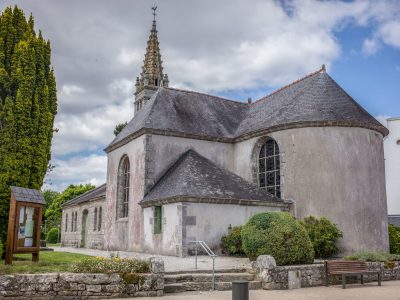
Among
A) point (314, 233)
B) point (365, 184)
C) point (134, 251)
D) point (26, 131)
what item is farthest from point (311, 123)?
point (26, 131)

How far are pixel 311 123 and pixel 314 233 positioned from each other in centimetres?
494

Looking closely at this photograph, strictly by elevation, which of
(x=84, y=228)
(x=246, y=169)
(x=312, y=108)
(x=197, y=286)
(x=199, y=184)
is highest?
(x=312, y=108)

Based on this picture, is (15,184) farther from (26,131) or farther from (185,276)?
(185,276)

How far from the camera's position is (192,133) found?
70.7 ft

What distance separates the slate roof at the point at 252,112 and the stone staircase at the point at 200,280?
9.46 m

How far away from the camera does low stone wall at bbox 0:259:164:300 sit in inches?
353

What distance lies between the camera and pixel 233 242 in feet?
55.6

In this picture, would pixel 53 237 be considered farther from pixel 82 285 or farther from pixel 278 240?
pixel 82 285

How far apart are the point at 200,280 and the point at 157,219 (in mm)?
7951

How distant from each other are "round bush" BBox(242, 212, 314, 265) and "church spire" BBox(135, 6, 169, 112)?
2968 centimetres

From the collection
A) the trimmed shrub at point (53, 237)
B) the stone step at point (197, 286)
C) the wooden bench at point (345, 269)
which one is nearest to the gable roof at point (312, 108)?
the wooden bench at point (345, 269)

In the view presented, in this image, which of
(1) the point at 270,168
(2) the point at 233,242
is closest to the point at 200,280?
(2) the point at 233,242

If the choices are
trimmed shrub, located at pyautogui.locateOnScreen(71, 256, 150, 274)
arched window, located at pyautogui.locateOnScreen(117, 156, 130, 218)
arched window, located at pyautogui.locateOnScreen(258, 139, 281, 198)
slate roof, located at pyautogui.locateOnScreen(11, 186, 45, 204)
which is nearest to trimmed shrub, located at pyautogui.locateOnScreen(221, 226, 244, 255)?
arched window, located at pyautogui.locateOnScreen(258, 139, 281, 198)

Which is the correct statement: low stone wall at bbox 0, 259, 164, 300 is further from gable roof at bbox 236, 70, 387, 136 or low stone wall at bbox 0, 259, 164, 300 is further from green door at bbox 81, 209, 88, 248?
green door at bbox 81, 209, 88, 248
